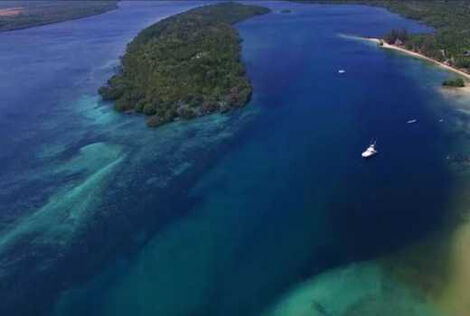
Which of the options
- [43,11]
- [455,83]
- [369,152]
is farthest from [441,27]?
[43,11]

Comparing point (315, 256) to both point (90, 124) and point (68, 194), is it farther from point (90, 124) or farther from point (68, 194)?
point (90, 124)

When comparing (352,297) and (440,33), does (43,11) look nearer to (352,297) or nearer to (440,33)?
(440,33)

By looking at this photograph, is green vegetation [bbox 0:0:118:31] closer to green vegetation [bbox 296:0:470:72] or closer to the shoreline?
green vegetation [bbox 296:0:470:72]

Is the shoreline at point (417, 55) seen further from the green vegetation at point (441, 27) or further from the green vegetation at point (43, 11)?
the green vegetation at point (43, 11)

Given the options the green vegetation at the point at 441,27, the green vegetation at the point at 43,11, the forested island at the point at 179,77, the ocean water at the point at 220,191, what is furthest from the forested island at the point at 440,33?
the green vegetation at the point at 43,11

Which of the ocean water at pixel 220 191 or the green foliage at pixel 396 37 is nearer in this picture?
the ocean water at pixel 220 191

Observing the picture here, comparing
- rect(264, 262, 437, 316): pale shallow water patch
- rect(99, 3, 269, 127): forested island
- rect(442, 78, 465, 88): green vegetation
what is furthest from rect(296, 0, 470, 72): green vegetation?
rect(264, 262, 437, 316): pale shallow water patch

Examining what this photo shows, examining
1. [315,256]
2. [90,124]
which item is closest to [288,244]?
[315,256]
